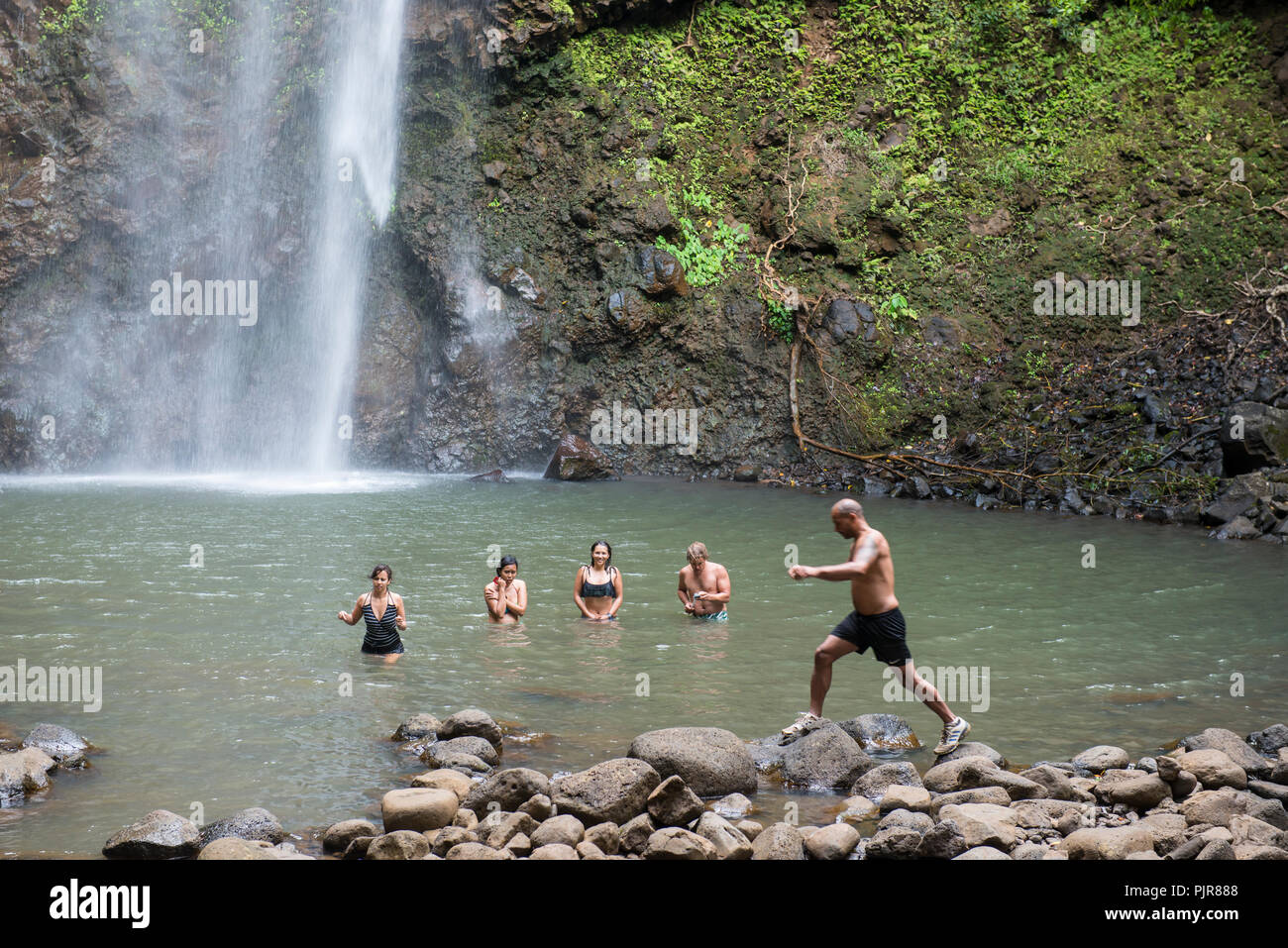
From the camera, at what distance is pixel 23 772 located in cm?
589

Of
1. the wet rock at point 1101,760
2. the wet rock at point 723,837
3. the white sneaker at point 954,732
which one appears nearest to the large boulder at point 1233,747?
the wet rock at point 1101,760

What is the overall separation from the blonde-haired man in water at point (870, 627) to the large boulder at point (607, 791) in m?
1.50

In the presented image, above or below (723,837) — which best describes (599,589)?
above

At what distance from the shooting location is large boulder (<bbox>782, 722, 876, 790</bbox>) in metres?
6.25

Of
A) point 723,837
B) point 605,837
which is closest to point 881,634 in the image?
point 723,837

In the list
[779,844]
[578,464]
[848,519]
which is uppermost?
[578,464]

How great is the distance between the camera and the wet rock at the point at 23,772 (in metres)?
5.79

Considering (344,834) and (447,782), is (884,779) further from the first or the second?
(344,834)

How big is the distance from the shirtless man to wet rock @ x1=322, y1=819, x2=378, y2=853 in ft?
18.0

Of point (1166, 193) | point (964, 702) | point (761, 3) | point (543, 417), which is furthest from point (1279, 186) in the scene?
point (964, 702)

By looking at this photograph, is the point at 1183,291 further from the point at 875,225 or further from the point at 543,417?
the point at 543,417

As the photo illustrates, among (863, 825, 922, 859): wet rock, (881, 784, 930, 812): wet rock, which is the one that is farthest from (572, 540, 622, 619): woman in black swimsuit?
(863, 825, 922, 859): wet rock

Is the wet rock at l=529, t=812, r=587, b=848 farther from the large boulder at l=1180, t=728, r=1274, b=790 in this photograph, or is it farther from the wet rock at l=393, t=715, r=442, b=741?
the large boulder at l=1180, t=728, r=1274, b=790

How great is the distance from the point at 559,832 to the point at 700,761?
3.88ft
